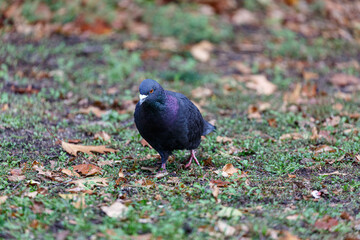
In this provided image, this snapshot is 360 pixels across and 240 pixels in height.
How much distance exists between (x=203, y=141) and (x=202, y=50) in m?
4.03

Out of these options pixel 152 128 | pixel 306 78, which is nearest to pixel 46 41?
pixel 306 78

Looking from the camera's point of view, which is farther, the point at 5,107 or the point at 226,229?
the point at 5,107

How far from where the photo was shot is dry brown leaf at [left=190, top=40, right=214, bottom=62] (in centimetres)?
945

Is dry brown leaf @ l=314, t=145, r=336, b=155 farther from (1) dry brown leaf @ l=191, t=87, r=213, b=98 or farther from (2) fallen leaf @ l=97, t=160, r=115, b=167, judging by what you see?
(1) dry brown leaf @ l=191, t=87, r=213, b=98

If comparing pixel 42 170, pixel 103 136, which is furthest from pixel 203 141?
pixel 42 170

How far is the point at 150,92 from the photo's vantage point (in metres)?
4.57

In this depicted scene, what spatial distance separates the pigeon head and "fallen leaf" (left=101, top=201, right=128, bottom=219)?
109 cm

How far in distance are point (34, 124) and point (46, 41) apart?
3763 mm

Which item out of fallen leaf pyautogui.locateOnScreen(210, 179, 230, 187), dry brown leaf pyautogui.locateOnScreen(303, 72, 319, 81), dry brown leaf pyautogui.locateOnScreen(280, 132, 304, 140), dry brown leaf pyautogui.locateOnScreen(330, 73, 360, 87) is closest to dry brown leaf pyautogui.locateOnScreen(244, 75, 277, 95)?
dry brown leaf pyautogui.locateOnScreen(303, 72, 319, 81)

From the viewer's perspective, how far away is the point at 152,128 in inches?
185

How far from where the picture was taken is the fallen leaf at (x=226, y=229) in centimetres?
347

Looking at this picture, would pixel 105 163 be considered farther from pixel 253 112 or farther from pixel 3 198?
pixel 253 112

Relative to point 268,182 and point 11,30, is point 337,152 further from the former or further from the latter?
point 11,30

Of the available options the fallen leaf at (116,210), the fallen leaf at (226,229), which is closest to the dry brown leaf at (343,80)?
the fallen leaf at (226,229)
